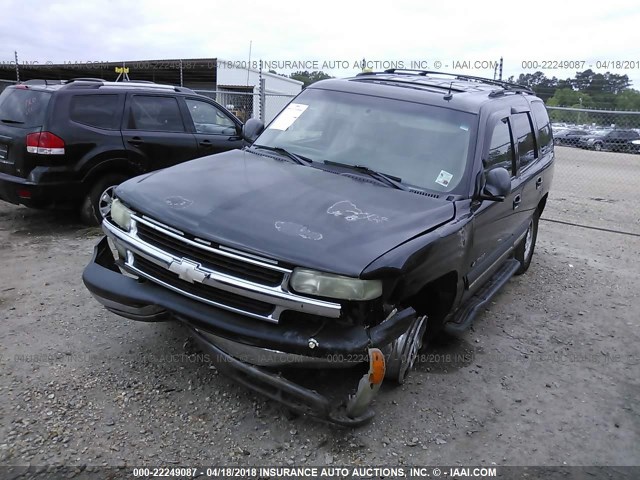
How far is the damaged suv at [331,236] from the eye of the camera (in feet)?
8.93

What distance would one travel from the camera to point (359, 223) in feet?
9.78

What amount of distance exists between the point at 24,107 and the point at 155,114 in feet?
5.05

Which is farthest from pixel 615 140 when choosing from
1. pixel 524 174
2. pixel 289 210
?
pixel 289 210

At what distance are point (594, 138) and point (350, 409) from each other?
64.4 ft

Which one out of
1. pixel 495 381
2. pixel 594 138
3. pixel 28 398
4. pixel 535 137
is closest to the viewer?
pixel 28 398

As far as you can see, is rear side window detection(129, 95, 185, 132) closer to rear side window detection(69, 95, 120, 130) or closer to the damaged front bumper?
rear side window detection(69, 95, 120, 130)

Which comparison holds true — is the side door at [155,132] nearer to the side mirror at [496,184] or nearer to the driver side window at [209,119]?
the driver side window at [209,119]

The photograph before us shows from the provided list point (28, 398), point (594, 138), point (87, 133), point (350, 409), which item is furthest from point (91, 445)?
point (594, 138)

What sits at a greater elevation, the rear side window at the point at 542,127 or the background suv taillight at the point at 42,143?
the rear side window at the point at 542,127

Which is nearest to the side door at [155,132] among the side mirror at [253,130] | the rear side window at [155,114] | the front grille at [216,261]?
the rear side window at [155,114]

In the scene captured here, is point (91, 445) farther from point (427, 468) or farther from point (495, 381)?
point (495, 381)

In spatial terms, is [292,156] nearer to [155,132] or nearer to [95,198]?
[95,198]

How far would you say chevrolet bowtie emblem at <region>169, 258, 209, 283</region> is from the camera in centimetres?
288

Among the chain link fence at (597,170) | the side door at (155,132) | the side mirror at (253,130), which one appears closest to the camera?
the side mirror at (253,130)
